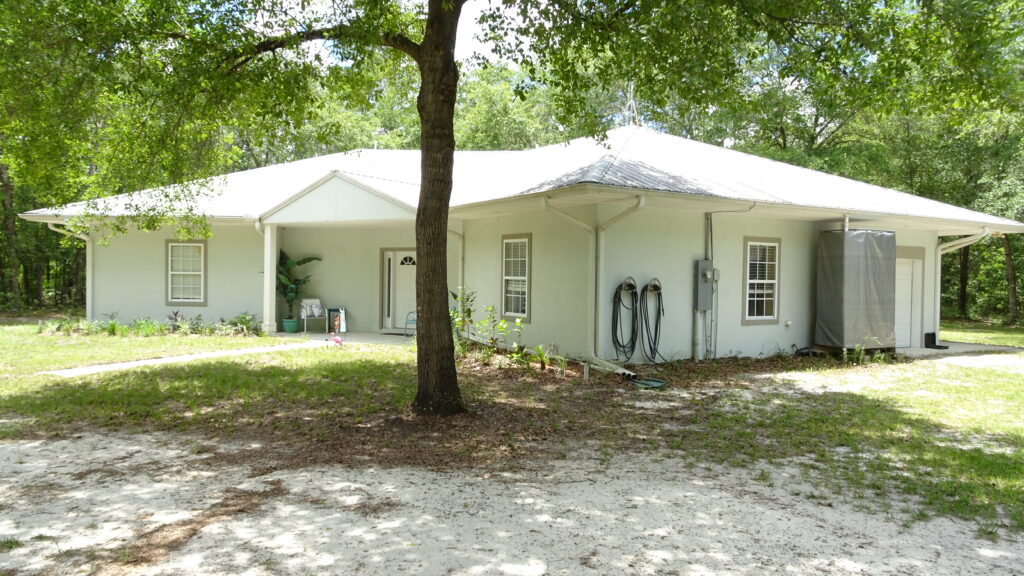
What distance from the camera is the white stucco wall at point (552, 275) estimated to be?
9.89 m

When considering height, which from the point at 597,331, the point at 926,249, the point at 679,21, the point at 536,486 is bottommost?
the point at 536,486

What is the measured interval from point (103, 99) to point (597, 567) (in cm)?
841

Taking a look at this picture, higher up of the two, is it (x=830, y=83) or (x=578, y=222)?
(x=830, y=83)

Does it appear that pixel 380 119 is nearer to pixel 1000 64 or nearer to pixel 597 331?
pixel 597 331

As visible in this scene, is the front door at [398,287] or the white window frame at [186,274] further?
the front door at [398,287]

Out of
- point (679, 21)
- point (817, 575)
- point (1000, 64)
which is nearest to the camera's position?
point (817, 575)

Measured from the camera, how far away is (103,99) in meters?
8.22

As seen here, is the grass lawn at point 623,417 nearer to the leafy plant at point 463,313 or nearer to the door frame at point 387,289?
the leafy plant at point 463,313

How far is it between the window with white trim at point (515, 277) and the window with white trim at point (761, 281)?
3802mm

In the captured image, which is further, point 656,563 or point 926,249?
point 926,249

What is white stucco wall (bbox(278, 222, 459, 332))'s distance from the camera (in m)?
15.1

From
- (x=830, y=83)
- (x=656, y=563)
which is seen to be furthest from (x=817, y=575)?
(x=830, y=83)

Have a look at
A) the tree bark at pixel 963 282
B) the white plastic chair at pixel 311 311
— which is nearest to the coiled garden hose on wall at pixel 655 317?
the white plastic chair at pixel 311 311

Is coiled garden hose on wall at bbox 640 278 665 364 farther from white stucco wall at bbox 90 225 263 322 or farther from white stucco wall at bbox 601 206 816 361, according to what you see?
white stucco wall at bbox 90 225 263 322
